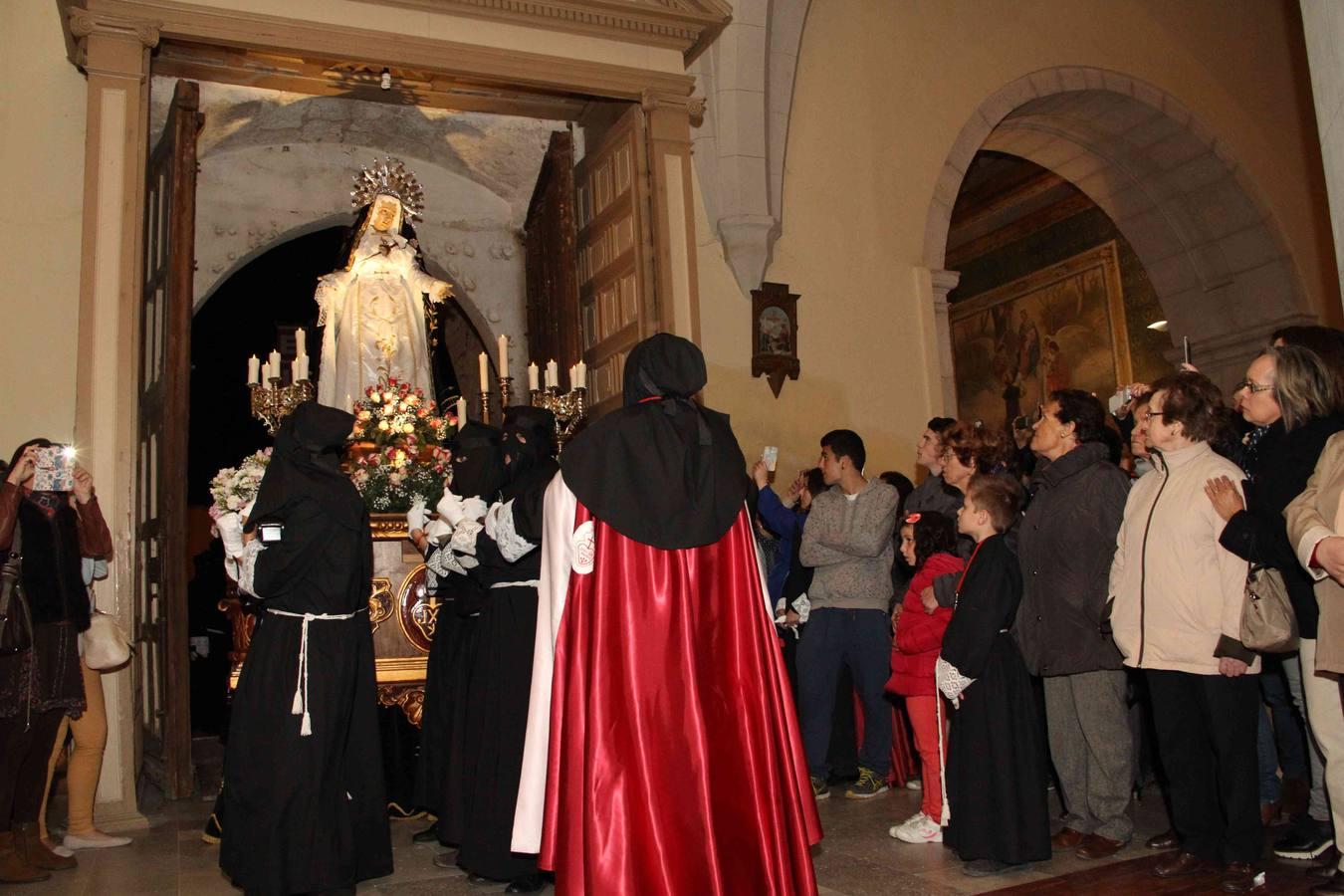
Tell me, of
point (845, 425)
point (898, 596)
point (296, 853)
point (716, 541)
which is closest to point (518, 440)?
point (716, 541)

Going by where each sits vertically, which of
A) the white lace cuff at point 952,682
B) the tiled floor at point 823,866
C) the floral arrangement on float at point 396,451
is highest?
the floral arrangement on float at point 396,451

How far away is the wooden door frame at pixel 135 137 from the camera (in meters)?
5.81

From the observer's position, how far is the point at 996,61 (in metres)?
9.29

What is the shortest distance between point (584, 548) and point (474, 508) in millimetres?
1240

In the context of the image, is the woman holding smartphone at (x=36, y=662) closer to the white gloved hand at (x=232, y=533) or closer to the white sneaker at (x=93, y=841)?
the white sneaker at (x=93, y=841)

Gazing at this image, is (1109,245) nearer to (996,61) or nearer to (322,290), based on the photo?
(996,61)

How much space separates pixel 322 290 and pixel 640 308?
2618 millimetres

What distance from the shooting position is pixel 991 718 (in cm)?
422

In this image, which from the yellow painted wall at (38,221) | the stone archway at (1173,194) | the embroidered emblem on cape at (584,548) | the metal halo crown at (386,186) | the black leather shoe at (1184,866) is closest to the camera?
the embroidered emblem on cape at (584,548)

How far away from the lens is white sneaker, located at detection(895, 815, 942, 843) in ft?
15.0

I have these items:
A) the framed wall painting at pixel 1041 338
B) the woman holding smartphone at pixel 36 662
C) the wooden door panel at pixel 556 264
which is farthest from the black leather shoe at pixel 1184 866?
the framed wall painting at pixel 1041 338

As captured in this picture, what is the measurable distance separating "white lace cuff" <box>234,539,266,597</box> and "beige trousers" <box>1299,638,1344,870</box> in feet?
11.5

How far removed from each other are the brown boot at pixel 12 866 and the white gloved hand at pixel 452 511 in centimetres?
205

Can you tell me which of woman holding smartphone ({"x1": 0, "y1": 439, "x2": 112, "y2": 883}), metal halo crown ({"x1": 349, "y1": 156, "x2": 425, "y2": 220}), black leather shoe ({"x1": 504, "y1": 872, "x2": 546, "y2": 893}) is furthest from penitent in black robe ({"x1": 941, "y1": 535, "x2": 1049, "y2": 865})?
metal halo crown ({"x1": 349, "y1": 156, "x2": 425, "y2": 220})
